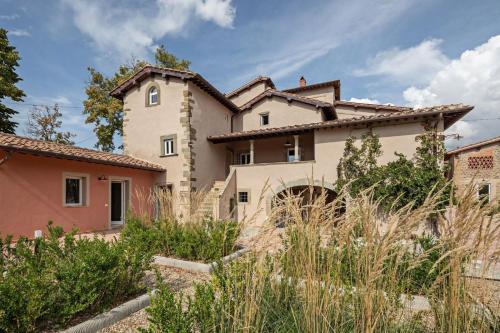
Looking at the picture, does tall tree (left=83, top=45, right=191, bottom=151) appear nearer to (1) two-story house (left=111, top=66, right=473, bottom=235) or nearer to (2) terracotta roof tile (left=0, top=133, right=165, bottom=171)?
(1) two-story house (left=111, top=66, right=473, bottom=235)

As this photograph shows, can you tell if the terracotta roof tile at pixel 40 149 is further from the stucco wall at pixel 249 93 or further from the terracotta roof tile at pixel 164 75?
the stucco wall at pixel 249 93

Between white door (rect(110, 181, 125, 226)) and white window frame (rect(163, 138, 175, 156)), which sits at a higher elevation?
white window frame (rect(163, 138, 175, 156))

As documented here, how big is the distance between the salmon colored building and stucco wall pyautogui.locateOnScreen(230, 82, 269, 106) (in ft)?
31.1

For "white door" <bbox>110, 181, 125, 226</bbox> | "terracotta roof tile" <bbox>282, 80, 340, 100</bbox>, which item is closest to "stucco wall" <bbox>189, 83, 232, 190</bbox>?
"white door" <bbox>110, 181, 125, 226</bbox>

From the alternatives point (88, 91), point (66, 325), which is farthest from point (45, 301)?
point (88, 91)

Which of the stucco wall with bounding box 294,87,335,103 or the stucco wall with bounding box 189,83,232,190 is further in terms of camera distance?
the stucco wall with bounding box 294,87,335,103

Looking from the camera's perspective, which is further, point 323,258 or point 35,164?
point 35,164

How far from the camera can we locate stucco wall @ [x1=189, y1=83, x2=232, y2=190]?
1348 centimetres

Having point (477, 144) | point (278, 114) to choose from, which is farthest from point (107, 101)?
point (477, 144)

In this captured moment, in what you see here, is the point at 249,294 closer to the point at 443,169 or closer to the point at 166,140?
the point at 443,169

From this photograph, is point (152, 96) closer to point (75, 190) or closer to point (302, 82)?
point (75, 190)

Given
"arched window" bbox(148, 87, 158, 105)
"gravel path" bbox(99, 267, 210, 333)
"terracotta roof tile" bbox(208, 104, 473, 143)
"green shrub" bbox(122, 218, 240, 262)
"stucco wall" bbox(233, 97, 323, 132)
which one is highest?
"arched window" bbox(148, 87, 158, 105)

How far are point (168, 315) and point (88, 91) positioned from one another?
874 inches

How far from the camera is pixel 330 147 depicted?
1138 centimetres
